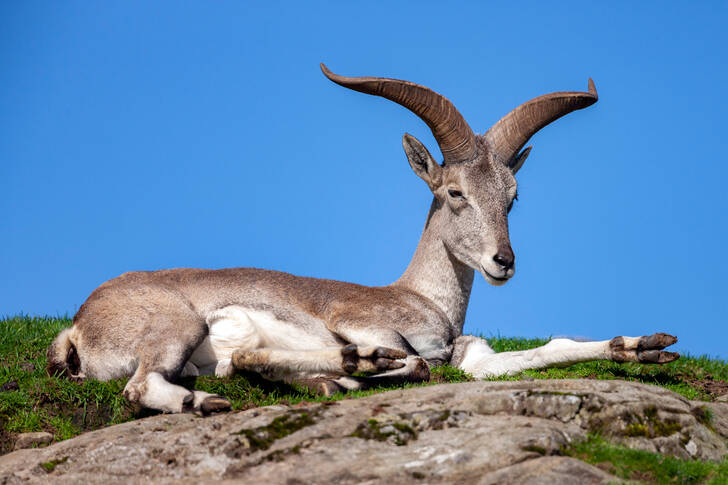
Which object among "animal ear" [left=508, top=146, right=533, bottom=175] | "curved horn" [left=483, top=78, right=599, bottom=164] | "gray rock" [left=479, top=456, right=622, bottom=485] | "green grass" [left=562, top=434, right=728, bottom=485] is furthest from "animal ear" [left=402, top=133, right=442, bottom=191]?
"gray rock" [left=479, top=456, right=622, bottom=485]

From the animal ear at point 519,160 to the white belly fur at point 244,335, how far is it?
4044 millimetres

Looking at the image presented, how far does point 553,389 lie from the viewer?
Answer: 20.7ft

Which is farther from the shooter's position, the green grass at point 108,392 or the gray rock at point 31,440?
the green grass at point 108,392

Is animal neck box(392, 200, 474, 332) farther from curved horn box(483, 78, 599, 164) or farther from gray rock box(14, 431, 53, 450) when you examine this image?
gray rock box(14, 431, 53, 450)

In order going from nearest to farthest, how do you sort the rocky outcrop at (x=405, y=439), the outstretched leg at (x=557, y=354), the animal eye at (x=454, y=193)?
the rocky outcrop at (x=405, y=439), the outstretched leg at (x=557, y=354), the animal eye at (x=454, y=193)

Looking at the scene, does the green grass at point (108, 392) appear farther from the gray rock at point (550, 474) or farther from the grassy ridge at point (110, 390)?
the gray rock at point (550, 474)

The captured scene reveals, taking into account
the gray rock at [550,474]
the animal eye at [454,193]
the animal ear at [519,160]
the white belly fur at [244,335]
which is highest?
the animal ear at [519,160]

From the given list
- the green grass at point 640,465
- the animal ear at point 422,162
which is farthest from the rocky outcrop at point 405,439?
the animal ear at point 422,162

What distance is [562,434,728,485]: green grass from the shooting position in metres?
5.32

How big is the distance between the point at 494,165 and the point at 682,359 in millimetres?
4525

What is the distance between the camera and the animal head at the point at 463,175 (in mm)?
10047

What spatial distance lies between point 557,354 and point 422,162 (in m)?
3.27

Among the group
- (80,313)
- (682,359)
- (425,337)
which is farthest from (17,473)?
(682,359)

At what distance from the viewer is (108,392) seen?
8.80m
